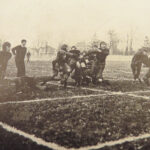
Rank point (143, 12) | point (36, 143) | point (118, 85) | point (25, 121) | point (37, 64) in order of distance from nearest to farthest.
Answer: point (36, 143), point (25, 121), point (143, 12), point (37, 64), point (118, 85)

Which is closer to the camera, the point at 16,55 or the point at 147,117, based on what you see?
the point at 147,117

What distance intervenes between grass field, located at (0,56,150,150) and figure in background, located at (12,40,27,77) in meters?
0.08

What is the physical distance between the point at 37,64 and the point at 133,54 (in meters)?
1.37

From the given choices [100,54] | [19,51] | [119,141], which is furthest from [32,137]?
[100,54]

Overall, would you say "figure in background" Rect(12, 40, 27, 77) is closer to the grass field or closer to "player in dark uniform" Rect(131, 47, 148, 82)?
the grass field

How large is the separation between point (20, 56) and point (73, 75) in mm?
1385

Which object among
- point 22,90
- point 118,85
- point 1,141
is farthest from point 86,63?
point 1,141

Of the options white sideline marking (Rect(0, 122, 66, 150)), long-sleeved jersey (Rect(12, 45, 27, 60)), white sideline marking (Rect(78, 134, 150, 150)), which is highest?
long-sleeved jersey (Rect(12, 45, 27, 60))

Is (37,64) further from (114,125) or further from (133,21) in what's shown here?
(114,125)

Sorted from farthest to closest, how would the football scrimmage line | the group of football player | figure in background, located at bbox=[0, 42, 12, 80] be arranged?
1. the group of football player
2. figure in background, located at bbox=[0, 42, 12, 80]
3. the football scrimmage line

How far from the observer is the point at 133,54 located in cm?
486

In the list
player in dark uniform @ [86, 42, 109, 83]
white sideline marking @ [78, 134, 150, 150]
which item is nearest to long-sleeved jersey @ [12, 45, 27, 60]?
player in dark uniform @ [86, 42, 109, 83]

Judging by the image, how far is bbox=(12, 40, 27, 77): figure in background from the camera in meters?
4.02

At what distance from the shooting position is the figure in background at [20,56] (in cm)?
402
